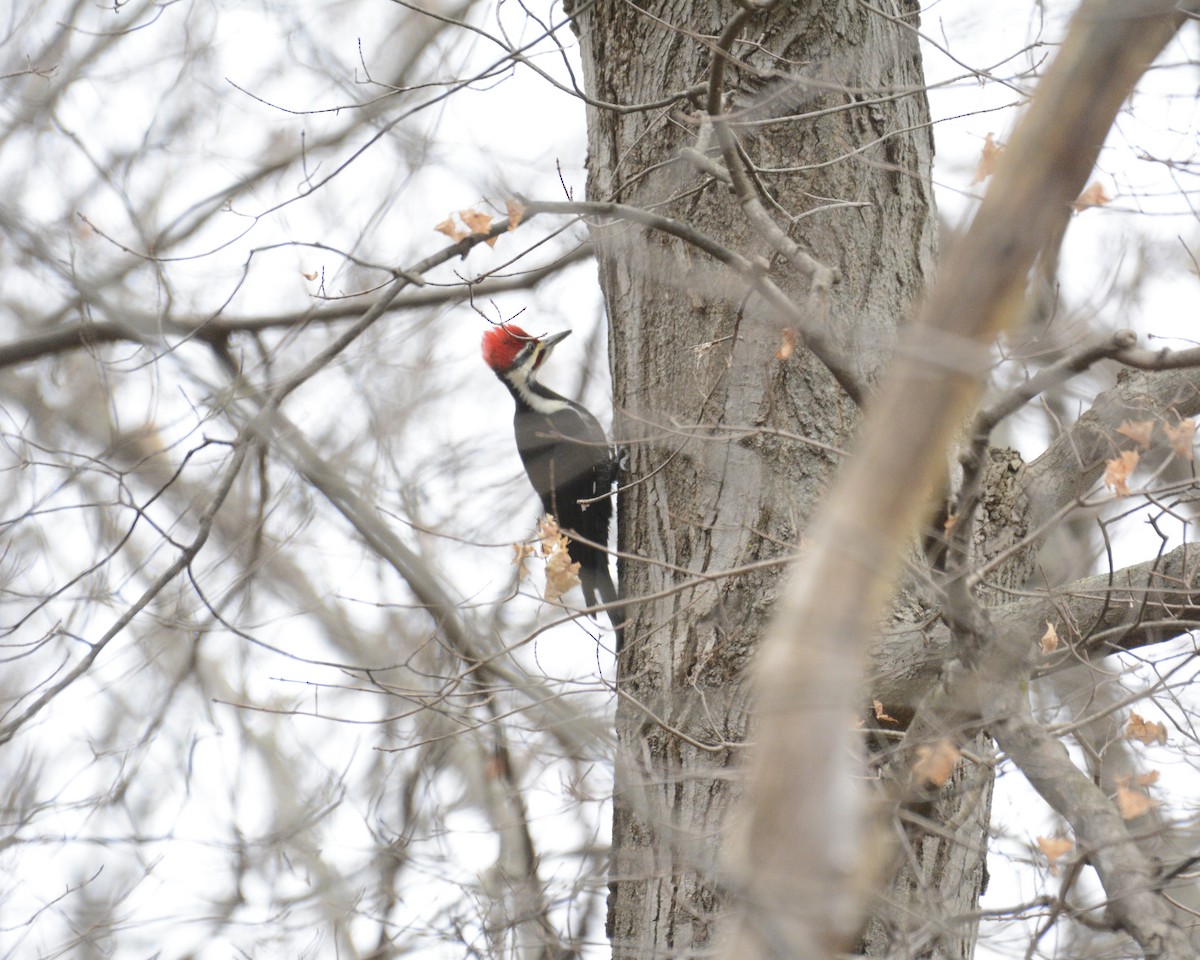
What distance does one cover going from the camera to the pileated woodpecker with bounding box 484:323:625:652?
497cm

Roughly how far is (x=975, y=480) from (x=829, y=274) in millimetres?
558

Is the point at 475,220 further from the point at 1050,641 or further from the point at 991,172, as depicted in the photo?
the point at 1050,641

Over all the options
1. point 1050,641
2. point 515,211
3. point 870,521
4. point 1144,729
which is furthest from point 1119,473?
point 870,521

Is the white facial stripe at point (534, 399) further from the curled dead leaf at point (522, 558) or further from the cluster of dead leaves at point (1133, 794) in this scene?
the cluster of dead leaves at point (1133, 794)

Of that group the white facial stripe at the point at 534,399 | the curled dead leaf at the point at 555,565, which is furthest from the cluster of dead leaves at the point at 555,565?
the white facial stripe at the point at 534,399

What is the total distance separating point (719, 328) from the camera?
343cm

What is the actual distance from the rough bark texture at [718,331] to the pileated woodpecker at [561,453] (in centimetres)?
116

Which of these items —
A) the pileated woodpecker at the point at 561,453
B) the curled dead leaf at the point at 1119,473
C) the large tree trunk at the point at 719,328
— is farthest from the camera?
the pileated woodpecker at the point at 561,453

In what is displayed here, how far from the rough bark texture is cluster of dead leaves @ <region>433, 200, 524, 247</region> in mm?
635

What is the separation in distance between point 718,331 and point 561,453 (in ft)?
6.27

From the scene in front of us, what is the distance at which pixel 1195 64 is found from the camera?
2414 mm

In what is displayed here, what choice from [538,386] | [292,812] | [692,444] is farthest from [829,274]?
[292,812]

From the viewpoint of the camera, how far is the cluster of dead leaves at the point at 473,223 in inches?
103

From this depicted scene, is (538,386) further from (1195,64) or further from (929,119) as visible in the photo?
(1195,64)
